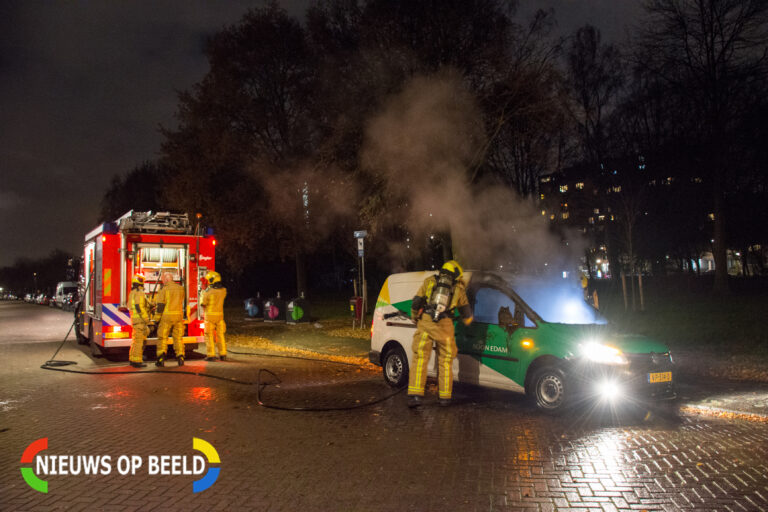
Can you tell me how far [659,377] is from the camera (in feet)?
20.9

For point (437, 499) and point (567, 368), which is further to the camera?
point (567, 368)

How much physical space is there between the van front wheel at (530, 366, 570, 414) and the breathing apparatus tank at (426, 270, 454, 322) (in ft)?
4.45

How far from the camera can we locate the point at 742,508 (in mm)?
3898

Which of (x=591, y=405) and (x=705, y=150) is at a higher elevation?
(x=705, y=150)

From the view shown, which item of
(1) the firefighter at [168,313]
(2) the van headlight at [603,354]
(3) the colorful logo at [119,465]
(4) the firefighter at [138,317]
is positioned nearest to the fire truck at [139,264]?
(4) the firefighter at [138,317]

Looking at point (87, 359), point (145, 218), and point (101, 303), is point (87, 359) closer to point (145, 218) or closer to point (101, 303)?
point (101, 303)

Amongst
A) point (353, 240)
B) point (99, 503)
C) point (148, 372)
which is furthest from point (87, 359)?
point (353, 240)

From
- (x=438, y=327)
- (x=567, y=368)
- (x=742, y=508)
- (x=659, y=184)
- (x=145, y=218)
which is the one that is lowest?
(x=742, y=508)

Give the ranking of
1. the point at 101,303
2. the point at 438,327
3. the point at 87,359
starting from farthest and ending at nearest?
the point at 87,359 < the point at 101,303 < the point at 438,327

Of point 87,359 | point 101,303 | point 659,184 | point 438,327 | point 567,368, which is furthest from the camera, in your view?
point 659,184

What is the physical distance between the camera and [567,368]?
254 inches

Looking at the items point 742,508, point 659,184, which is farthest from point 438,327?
point 659,184

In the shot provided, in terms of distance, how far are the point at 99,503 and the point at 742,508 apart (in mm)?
4518

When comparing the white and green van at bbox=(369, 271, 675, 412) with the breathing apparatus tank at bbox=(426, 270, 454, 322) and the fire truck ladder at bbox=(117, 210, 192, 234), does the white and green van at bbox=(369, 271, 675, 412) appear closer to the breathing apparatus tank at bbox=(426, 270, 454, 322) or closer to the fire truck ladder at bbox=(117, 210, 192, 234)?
the breathing apparatus tank at bbox=(426, 270, 454, 322)
